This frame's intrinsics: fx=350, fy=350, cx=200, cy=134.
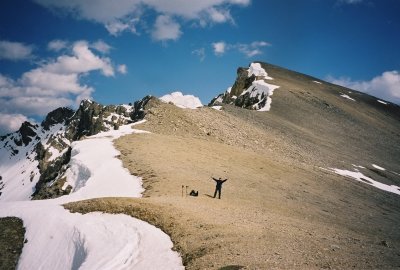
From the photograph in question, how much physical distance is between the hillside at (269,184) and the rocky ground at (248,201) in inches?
3.8

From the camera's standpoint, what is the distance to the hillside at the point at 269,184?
A: 1547cm

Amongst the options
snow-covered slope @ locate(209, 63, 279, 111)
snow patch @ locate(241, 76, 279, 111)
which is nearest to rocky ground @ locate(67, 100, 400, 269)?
snow patch @ locate(241, 76, 279, 111)

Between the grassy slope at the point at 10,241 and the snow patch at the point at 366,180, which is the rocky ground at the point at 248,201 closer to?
the snow patch at the point at 366,180

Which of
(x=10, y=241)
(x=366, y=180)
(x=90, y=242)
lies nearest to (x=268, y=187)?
(x=90, y=242)

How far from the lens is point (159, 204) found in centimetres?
2236

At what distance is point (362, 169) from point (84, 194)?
4922cm

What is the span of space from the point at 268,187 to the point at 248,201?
291 inches

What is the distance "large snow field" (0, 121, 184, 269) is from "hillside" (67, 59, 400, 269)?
38.6 inches

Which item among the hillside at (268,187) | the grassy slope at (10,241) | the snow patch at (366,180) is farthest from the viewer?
the snow patch at (366,180)

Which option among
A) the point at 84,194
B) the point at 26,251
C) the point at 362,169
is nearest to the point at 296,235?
the point at 26,251

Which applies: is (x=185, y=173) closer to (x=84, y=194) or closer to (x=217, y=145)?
(x=84, y=194)

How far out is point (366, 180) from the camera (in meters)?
54.5

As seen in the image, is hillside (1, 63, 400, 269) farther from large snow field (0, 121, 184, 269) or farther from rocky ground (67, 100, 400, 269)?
large snow field (0, 121, 184, 269)

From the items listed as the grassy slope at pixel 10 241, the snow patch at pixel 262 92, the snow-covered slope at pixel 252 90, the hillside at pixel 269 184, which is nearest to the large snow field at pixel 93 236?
the grassy slope at pixel 10 241
